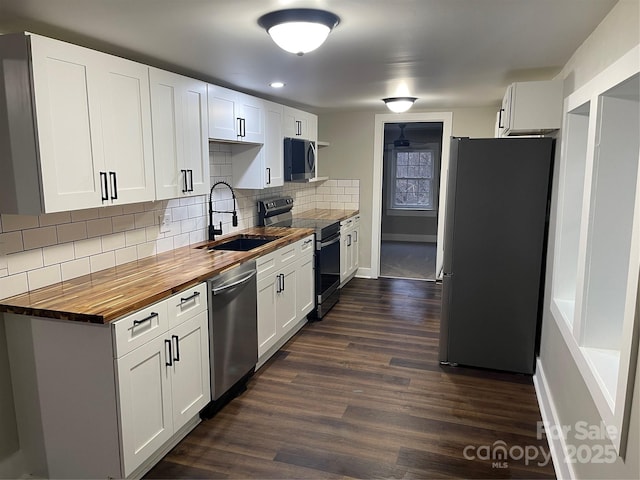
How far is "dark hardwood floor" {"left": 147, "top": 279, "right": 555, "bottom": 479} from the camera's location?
7.70ft

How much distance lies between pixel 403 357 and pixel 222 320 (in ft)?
5.35

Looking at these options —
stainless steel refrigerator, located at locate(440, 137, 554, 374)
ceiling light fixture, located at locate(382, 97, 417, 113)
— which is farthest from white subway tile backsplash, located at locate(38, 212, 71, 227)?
ceiling light fixture, located at locate(382, 97, 417, 113)

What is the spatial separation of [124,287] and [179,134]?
107 centimetres

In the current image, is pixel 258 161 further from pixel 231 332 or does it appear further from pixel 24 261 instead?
pixel 24 261

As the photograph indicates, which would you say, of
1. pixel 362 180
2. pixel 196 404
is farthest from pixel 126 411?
pixel 362 180

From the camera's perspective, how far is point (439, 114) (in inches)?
220

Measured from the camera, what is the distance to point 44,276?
2.29m

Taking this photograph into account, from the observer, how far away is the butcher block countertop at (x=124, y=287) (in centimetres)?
196

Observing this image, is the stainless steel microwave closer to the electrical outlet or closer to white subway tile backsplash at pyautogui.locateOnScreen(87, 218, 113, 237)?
the electrical outlet

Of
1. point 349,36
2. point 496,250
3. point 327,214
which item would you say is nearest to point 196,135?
point 349,36

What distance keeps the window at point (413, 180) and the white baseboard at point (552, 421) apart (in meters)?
6.06

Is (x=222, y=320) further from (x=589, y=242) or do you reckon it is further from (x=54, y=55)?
(x=589, y=242)

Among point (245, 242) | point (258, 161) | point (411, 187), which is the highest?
point (258, 161)

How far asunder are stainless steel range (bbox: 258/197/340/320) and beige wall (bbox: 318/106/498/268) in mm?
1225
